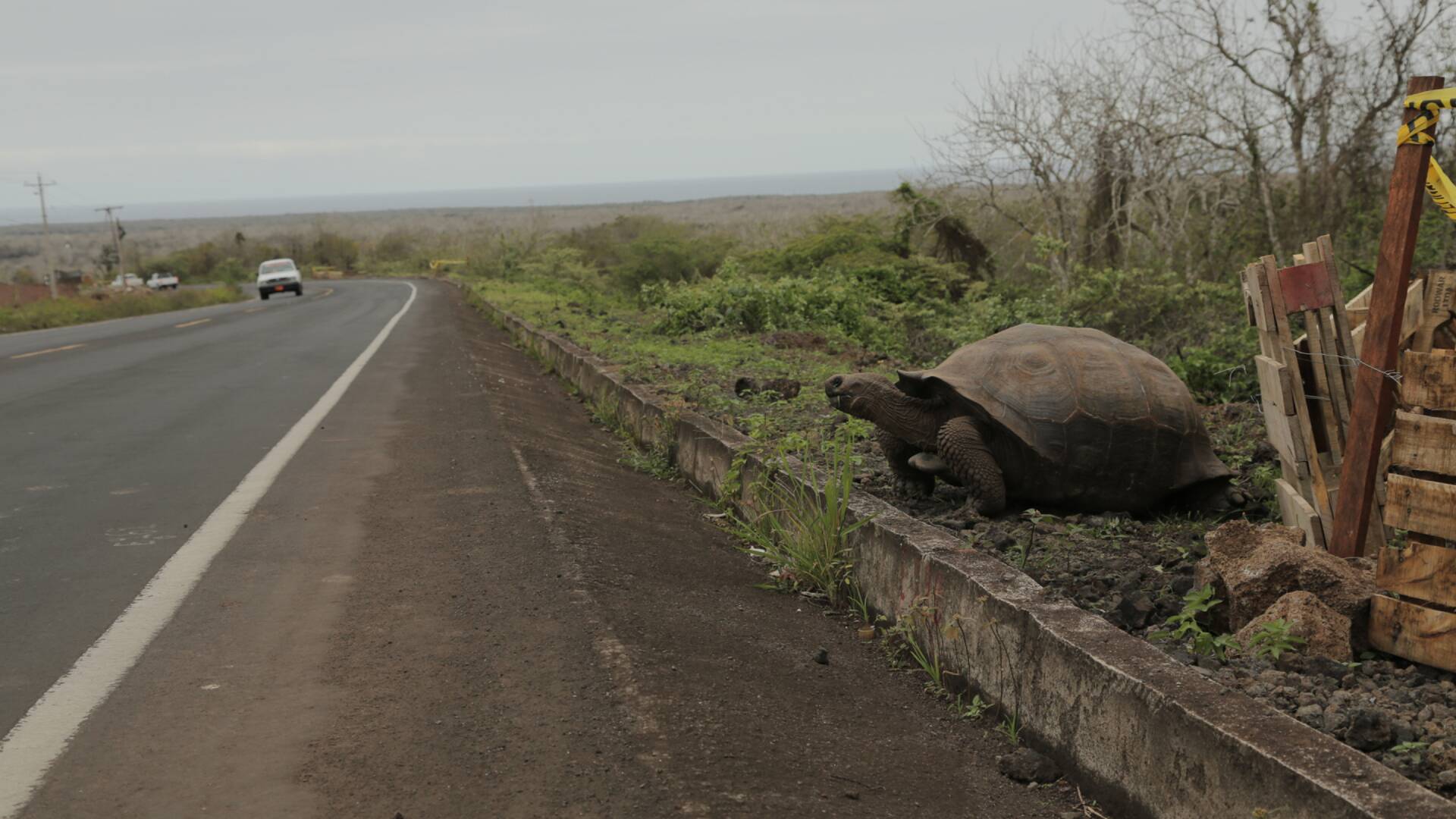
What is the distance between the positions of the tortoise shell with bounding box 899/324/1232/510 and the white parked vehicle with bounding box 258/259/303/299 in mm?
43210

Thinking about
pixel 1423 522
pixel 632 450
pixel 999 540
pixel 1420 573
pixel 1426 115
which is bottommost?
pixel 632 450

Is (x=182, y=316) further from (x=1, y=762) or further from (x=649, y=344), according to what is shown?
(x=1, y=762)

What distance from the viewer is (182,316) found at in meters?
28.9

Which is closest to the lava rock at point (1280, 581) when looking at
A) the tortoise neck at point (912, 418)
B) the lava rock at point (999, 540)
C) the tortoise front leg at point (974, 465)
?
the lava rock at point (999, 540)

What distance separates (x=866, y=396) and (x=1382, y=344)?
9.30 ft

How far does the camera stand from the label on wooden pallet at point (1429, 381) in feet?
12.6

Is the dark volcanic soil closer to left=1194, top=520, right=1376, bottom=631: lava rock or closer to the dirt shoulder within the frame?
left=1194, top=520, right=1376, bottom=631: lava rock

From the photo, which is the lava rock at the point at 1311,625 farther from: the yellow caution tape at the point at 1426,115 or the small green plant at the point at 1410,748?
the yellow caution tape at the point at 1426,115

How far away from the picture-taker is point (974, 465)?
20.5 ft

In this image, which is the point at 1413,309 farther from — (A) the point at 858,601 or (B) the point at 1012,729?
(A) the point at 858,601

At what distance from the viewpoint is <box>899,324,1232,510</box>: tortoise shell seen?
6.34 metres

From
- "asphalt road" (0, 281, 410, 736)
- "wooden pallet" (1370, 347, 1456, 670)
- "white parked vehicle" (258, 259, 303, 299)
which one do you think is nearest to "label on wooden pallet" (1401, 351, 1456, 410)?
"wooden pallet" (1370, 347, 1456, 670)

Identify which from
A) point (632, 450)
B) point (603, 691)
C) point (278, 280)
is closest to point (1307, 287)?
point (603, 691)

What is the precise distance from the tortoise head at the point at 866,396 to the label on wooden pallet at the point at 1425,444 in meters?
2.98
